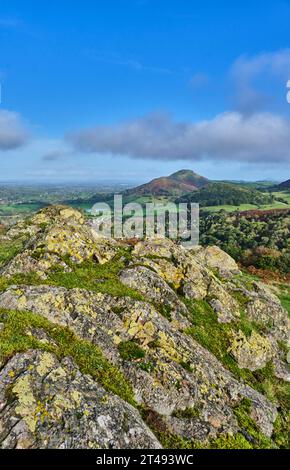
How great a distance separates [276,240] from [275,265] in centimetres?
3738

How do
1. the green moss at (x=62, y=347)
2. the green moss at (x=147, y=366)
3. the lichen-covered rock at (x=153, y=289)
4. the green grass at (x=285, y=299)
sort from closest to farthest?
the green moss at (x=62, y=347) → the green moss at (x=147, y=366) → the lichen-covered rock at (x=153, y=289) → the green grass at (x=285, y=299)

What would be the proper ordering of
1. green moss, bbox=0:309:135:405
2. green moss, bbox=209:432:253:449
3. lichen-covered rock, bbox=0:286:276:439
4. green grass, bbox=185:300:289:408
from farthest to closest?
green grass, bbox=185:300:289:408 < lichen-covered rock, bbox=0:286:276:439 < green moss, bbox=0:309:135:405 < green moss, bbox=209:432:253:449

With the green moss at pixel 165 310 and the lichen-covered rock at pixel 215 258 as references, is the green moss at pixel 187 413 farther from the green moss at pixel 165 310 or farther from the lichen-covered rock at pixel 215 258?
the lichen-covered rock at pixel 215 258

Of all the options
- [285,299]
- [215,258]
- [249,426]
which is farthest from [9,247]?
[285,299]

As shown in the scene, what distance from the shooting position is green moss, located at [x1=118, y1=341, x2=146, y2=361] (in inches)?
544

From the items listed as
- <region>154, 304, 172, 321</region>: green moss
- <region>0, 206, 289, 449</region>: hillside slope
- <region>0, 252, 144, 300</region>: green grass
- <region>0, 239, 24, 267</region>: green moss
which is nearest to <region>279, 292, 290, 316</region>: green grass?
<region>0, 206, 289, 449</region>: hillside slope

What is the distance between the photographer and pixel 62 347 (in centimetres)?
1285

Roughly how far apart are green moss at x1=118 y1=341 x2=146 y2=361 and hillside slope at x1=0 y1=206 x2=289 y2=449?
6 centimetres

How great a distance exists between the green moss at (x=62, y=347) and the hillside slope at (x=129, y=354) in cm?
5

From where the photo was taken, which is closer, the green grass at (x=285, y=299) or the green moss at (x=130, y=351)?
the green moss at (x=130, y=351)

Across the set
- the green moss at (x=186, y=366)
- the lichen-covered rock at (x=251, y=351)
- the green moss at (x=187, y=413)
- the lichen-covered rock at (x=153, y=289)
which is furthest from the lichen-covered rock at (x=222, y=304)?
the green moss at (x=187, y=413)

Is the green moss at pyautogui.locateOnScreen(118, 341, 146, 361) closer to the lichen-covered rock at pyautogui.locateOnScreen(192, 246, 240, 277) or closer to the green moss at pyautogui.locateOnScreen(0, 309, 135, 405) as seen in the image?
the green moss at pyautogui.locateOnScreen(0, 309, 135, 405)

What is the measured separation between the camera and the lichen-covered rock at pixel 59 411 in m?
9.34

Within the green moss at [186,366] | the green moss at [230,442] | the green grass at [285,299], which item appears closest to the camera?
the green moss at [230,442]
